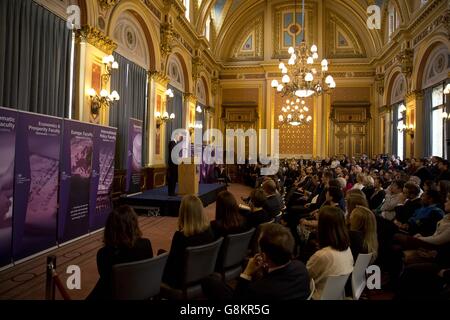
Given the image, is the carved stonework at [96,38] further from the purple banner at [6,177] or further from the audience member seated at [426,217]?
the audience member seated at [426,217]

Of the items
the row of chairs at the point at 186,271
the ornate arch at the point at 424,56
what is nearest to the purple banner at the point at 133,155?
the row of chairs at the point at 186,271

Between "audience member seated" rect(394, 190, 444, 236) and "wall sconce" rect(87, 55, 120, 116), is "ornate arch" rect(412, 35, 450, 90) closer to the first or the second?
"audience member seated" rect(394, 190, 444, 236)

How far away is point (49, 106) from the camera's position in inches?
242

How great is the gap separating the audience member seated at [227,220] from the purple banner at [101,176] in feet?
10.3

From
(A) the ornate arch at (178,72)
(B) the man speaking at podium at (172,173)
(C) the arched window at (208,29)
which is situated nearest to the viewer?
(B) the man speaking at podium at (172,173)

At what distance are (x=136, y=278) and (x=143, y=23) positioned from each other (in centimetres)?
898

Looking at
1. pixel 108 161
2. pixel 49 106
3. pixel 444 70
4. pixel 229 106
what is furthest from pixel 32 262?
pixel 229 106

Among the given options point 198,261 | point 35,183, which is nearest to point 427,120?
point 198,261

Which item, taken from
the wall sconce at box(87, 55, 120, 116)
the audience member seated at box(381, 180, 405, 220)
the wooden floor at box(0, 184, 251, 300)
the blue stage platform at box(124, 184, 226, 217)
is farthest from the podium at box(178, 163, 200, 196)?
the audience member seated at box(381, 180, 405, 220)

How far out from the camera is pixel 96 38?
7.14 m

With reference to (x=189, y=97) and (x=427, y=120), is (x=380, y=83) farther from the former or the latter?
(x=189, y=97)

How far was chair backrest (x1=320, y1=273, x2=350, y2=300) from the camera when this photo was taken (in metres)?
2.21

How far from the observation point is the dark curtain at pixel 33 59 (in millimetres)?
5156
